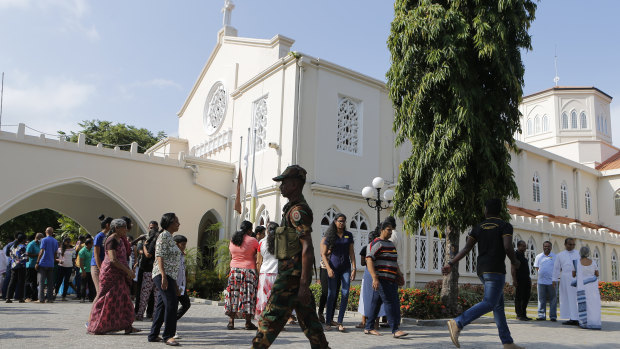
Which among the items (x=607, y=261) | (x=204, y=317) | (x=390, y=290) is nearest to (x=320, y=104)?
(x=204, y=317)

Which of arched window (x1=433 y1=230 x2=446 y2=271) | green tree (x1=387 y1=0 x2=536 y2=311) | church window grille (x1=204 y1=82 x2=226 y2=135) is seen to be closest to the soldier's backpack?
Answer: green tree (x1=387 y1=0 x2=536 y2=311)

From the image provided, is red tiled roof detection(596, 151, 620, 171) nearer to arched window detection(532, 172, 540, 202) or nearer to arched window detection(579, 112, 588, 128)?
arched window detection(579, 112, 588, 128)

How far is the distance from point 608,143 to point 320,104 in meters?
32.0

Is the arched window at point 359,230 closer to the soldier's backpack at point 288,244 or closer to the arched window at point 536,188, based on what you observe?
the soldier's backpack at point 288,244

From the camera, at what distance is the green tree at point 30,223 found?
29938 millimetres

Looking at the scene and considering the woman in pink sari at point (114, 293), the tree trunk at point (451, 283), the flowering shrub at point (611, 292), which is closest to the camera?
the woman in pink sari at point (114, 293)

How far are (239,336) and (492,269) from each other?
372 centimetres

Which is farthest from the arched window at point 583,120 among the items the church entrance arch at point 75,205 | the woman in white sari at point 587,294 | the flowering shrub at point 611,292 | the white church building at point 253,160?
the church entrance arch at point 75,205

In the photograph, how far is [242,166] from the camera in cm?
1920

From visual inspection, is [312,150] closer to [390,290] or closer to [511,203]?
[390,290]

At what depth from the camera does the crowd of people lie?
452 cm

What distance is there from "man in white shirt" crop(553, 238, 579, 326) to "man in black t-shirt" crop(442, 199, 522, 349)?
445cm

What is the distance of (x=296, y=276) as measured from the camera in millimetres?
4535

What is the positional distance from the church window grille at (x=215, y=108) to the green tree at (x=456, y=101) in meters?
13.1
